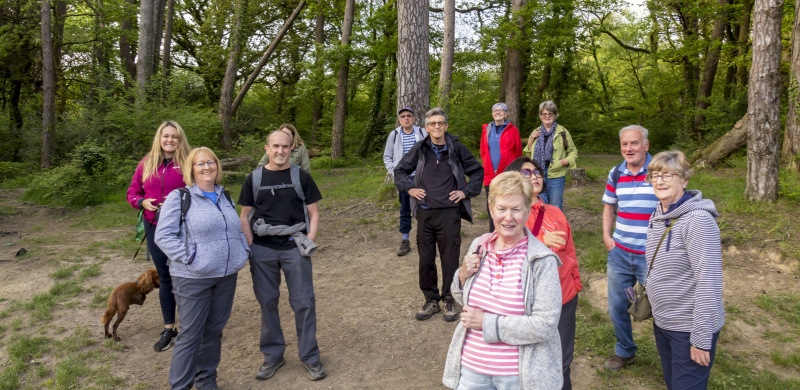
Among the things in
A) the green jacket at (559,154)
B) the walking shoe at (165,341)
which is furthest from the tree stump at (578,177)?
the walking shoe at (165,341)

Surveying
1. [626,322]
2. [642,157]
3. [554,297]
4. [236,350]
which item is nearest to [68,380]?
[236,350]

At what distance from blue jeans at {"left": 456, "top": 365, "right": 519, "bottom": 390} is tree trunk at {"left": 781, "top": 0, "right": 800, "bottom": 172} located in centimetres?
793

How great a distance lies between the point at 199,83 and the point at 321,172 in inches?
351

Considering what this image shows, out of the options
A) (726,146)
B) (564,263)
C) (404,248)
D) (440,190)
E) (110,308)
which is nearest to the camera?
(564,263)

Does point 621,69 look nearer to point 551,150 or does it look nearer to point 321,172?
point 321,172

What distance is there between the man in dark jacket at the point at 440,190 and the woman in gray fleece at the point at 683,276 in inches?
81.8

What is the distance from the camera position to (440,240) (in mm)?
4676

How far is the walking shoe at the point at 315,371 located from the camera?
150 inches

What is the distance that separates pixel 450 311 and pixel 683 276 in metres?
2.66

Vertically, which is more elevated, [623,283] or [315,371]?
[623,283]

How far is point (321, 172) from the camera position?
17266mm

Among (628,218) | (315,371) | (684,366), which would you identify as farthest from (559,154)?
(315,371)

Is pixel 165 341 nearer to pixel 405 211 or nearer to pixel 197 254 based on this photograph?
pixel 197 254

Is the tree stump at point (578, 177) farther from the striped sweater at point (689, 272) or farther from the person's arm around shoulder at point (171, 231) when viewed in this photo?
the person's arm around shoulder at point (171, 231)
